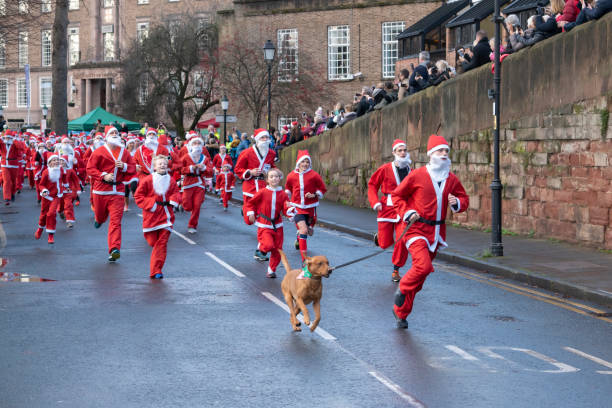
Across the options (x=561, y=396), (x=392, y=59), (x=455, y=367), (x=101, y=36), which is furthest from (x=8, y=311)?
(x=101, y=36)

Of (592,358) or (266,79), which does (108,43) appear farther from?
(592,358)

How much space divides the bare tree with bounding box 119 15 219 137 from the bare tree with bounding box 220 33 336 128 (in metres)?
7.97

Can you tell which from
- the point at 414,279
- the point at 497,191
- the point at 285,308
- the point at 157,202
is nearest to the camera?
the point at 414,279

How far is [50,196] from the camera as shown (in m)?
18.1

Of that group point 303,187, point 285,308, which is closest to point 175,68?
point 303,187

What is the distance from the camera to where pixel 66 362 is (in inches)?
297

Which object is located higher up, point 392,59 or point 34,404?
point 392,59

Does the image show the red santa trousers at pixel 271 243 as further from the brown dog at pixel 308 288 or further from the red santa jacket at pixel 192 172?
the red santa jacket at pixel 192 172

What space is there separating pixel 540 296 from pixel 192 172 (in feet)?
34.3

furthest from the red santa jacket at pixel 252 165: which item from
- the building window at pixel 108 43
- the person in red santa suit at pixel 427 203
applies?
the building window at pixel 108 43

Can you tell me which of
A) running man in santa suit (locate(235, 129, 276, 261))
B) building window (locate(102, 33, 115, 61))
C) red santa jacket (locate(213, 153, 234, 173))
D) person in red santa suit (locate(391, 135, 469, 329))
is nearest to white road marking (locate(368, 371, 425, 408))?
person in red santa suit (locate(391, 135, 469, 329))

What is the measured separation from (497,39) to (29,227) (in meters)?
11.0

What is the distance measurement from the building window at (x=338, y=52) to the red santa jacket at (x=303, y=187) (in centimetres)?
3314

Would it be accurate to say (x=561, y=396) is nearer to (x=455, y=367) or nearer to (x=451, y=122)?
(x=455, y=367)
